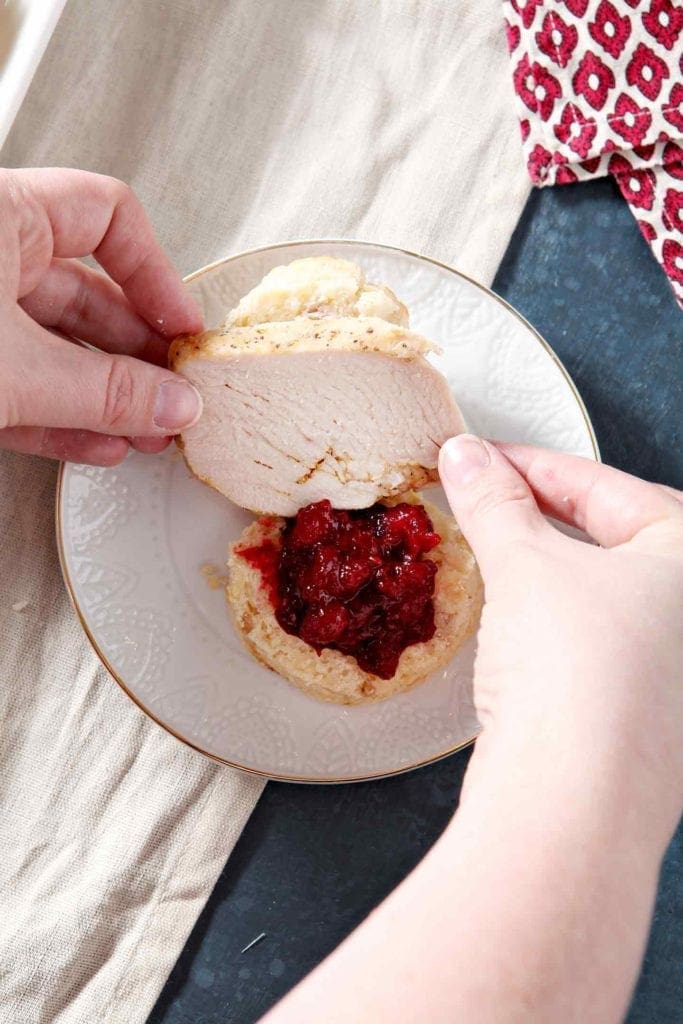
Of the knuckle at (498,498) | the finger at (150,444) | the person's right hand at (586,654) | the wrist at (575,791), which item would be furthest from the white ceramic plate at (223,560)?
the wrist at (575,791)

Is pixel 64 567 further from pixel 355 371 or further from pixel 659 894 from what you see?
pixel 659 894

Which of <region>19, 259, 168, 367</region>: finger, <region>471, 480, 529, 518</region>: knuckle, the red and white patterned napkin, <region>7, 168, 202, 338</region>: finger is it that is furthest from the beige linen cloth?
<region>471, 480, 529, 518</region>: knuckle

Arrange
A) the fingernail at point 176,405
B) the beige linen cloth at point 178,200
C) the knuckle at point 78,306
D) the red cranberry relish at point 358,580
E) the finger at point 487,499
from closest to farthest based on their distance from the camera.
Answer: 1. the finger at point 487,499
2. the fingernail at point 176,405
3. the red cranberry relish at point 358,580
4. the knuckle at point 78,306
5. the beige linen cloth at point 178,200

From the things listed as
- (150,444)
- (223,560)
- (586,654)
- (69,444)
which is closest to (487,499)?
(586,654)

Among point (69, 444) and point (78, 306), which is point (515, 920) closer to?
point (69, 444)

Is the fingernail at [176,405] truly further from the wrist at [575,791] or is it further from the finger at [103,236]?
the wrist at [575,791]
